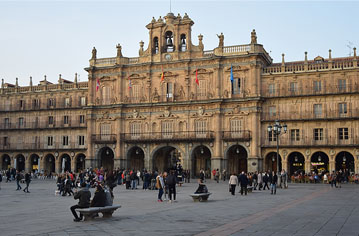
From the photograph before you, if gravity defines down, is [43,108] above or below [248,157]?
above

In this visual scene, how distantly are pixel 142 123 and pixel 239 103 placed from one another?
40.8 feet

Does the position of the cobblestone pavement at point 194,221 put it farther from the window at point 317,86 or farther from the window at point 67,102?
the window at point 67,102

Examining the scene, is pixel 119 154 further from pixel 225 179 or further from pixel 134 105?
pixel 225 179

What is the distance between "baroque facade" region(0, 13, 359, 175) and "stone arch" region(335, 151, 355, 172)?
0.37 ft

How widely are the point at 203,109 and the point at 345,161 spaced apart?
17.0 m

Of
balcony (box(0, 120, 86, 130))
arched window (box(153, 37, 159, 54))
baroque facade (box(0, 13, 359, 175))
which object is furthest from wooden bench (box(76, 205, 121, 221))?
balcony (box(0, 120, 86, 130))

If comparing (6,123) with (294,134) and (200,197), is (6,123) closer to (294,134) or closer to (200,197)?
(294,134)

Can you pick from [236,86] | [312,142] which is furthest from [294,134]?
[236,86]

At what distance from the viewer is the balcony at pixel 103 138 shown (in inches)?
2332

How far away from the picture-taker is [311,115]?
51.9 m

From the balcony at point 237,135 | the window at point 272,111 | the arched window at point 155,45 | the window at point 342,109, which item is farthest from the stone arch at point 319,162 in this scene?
the arched window at point 155,45

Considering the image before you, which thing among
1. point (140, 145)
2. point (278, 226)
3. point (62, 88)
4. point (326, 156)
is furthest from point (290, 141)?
point (278, 226)

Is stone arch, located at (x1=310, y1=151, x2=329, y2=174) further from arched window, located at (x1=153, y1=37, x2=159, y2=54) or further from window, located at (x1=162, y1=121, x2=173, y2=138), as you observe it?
arched window, located at (x1=153, y1=37, x2=159, y2=54)

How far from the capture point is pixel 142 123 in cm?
5850
